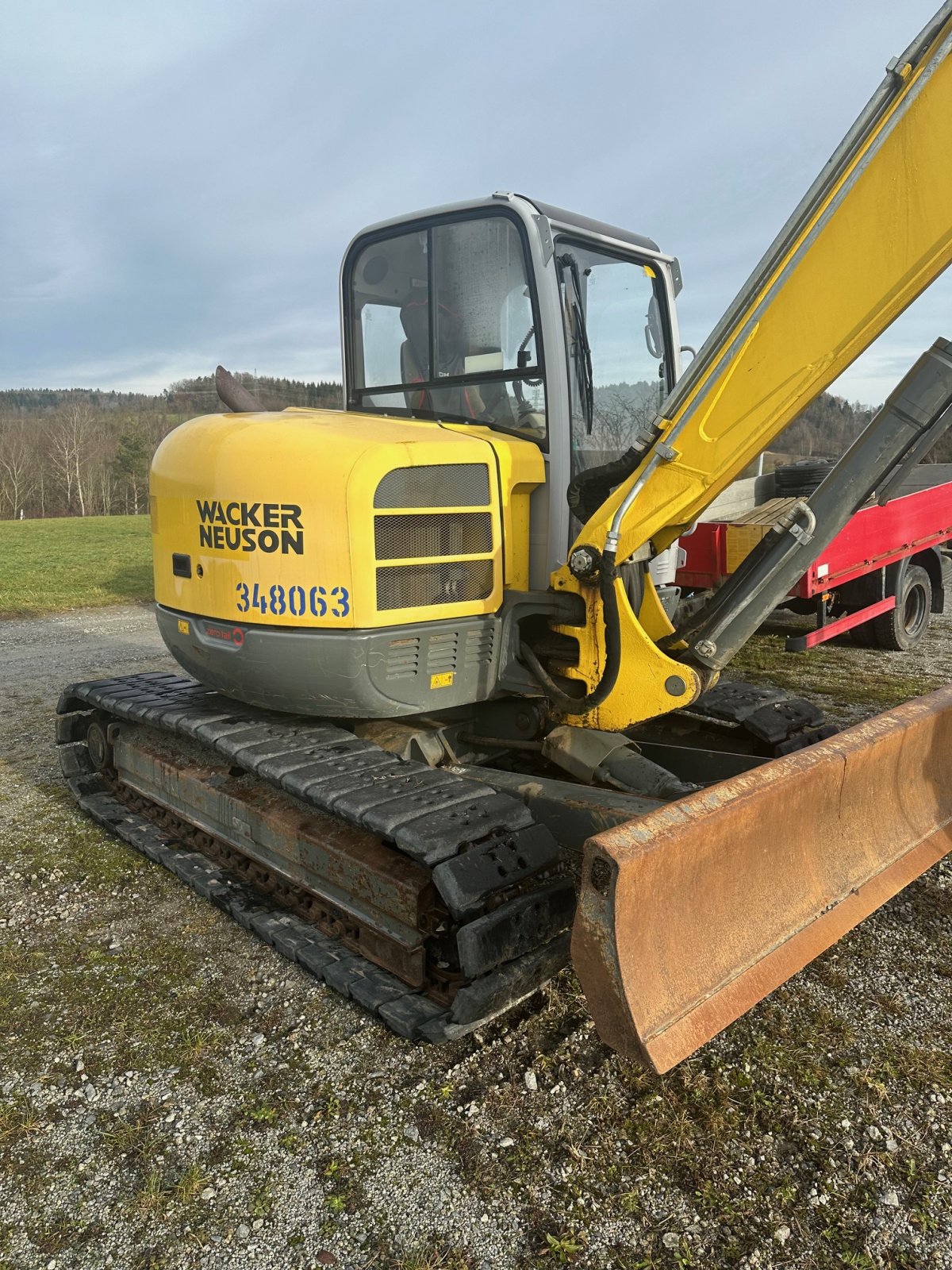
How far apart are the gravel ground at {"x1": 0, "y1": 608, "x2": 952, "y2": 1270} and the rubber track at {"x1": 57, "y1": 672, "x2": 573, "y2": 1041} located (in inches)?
5.0

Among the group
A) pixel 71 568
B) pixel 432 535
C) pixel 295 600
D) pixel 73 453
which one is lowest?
pixel 71 568

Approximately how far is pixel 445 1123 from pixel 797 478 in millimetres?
8130

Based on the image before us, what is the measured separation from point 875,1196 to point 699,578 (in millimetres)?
5290

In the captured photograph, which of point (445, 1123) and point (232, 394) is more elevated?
point (232, 394)

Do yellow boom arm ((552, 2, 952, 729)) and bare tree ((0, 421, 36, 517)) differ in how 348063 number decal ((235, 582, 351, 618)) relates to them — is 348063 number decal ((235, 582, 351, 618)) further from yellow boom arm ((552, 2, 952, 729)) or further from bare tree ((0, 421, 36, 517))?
bare tree ((0, 421, 36, 517))

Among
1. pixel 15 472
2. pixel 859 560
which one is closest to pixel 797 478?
pixel 859 560

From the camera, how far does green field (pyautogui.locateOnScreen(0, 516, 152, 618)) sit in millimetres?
14102

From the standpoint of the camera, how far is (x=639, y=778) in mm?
3857

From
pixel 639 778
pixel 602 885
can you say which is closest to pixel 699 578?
pixel 639 778

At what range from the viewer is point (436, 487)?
3611mm

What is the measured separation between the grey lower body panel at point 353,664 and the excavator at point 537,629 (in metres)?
0.01

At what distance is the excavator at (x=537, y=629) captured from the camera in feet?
9.25

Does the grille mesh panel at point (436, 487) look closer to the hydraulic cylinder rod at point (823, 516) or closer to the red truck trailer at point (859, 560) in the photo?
the hydraulic cylinder rod at point (823, 516)

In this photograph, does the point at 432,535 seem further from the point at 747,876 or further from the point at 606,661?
the point at 747,876
